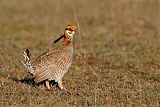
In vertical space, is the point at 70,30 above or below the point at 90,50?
below

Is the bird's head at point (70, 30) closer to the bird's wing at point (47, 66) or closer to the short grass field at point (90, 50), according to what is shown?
the bird's wing at point (47, 66)

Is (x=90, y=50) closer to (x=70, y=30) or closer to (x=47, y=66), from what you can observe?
(x=70, y=30)

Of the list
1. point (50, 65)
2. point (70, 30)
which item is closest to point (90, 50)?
point (70, 30)

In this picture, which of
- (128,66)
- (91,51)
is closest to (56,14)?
(91,51)

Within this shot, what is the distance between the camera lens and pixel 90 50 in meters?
10.9

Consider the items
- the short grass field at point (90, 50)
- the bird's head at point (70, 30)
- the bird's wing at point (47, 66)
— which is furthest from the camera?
the bird's head at point (70, 30)

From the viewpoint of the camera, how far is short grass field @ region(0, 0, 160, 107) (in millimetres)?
6820

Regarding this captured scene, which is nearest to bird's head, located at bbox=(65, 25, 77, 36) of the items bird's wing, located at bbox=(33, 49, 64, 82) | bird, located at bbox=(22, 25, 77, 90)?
bird, located at bbox=(22, 25, 77, 90)

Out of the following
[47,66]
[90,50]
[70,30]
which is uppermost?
[90,50]

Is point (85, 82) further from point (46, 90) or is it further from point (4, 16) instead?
point (4, 16)

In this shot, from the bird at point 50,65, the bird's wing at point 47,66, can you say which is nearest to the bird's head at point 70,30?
the bird at point 50,65

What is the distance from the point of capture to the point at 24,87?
725 cm

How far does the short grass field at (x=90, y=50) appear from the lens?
22.4 feet

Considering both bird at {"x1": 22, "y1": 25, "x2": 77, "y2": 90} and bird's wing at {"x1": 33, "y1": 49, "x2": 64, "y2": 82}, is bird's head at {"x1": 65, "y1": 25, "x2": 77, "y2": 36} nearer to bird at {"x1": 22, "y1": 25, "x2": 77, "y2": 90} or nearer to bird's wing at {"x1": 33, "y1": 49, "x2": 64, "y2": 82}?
bird at {"x1": 22, "y1": 25, "x2": 77, "y2": 90}
